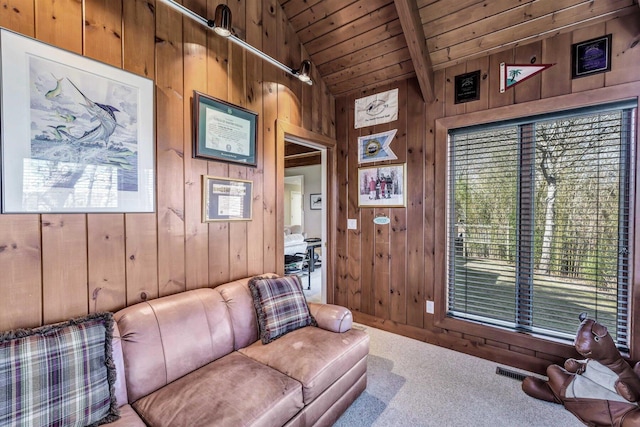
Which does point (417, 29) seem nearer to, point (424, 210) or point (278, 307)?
point (424, 210)

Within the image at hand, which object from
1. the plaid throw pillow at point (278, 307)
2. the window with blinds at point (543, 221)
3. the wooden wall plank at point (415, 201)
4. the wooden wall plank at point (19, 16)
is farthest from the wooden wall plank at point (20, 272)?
the window with blinds at point (543, 221)

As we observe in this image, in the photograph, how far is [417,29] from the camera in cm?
233

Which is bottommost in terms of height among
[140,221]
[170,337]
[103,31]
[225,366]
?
[225,366]

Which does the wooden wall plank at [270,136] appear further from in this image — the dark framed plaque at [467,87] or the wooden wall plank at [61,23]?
the dark framed plaque at [467,87]

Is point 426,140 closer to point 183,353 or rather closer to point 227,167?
point 227,167

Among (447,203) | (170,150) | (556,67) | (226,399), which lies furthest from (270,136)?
(556,67)

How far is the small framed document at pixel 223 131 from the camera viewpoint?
80.4 inches

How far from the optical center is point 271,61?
2.49m

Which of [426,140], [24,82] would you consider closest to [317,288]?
[426,140]

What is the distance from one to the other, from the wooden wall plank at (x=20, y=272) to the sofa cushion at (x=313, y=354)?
110cm

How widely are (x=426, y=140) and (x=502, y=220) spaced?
99 centimetres

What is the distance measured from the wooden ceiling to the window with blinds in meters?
0.64

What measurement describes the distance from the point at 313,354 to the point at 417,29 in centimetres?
255

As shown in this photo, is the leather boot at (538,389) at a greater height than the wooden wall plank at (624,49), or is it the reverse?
the wooden wall plank at (624,49)
